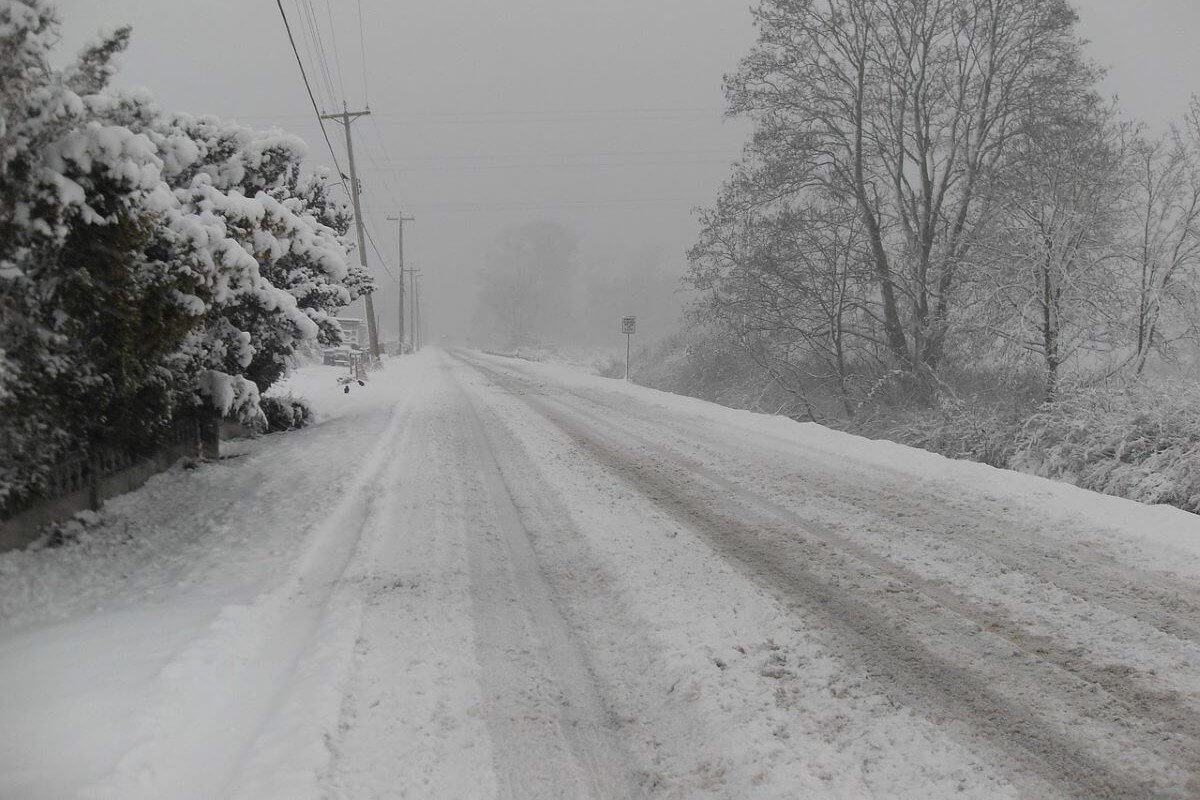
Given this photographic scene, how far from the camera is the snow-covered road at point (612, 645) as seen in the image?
7.62ft

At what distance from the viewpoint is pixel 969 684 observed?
111 inches

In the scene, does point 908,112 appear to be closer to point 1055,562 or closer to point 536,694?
point 1055,562

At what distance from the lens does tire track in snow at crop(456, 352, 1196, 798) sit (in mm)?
2271

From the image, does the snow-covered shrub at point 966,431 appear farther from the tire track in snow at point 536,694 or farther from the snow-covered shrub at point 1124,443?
the tire track in snow at point 536,694

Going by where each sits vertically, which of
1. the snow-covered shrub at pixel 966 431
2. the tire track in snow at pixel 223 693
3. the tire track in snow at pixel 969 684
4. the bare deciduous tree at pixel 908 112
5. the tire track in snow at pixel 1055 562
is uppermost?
the bare deciduous tree at pixel 908 112

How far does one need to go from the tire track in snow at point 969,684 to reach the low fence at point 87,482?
497 centimetres

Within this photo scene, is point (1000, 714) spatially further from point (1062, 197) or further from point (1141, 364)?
point (1062, 197)

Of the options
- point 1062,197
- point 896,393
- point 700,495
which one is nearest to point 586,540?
point 700,495

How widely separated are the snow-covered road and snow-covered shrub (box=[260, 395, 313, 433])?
12.0 ft

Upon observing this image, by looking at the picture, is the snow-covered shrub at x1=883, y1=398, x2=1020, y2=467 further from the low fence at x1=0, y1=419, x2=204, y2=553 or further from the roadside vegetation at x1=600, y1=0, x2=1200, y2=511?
the low fence at x1=0, y1=419, x2=204, y2=553

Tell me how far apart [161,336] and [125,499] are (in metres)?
2.69

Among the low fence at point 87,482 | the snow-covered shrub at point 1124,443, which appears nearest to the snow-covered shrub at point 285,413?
the low fence at point 87,482

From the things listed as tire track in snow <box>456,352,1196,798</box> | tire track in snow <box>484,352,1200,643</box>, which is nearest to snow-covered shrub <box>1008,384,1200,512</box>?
tire track in snow <box>484,352,1200,643</box>

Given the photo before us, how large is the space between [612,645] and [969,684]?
1611 millimetres
